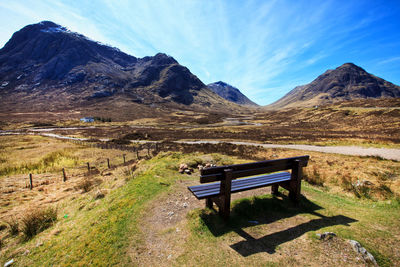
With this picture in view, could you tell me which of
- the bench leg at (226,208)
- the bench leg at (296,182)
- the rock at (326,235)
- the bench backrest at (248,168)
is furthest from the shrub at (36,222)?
the bench leg at (296,182)

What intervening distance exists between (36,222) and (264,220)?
25.5ft

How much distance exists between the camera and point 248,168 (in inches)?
198

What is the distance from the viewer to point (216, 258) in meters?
3.61

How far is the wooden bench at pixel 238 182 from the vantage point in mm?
4637

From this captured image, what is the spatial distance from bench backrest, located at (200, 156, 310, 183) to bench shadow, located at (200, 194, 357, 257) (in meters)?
1.22

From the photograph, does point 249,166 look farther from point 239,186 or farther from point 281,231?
point 281,231

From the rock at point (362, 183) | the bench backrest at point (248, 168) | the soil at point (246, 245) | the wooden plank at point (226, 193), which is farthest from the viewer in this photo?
the rock at point (362, 183)

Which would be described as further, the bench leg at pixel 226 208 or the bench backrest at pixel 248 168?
the bench leg at pixel 226 208

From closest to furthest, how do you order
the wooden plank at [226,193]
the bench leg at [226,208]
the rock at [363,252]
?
the rock at [363,252], the wooden plank at [226,193], the bench leg at [226,208]

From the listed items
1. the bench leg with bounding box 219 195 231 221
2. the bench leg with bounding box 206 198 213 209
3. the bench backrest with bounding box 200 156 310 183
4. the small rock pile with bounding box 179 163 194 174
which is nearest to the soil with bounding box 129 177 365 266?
the bench leg with bounding box 219 195 231 221

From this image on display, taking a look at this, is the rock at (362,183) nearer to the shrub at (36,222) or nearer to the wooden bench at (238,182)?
the wooden bench at (238,182)

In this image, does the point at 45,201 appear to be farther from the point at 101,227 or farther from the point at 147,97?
the point at 147,97

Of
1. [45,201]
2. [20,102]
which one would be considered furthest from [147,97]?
[45,201]

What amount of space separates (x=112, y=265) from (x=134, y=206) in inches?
93.5
